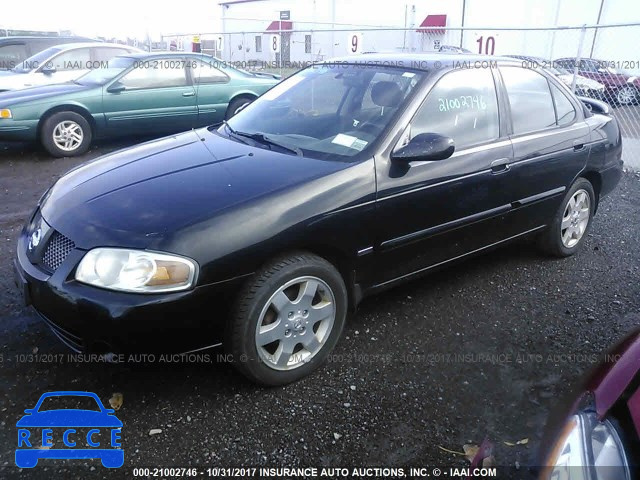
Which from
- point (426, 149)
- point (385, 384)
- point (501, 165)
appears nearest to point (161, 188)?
point (426, 149)

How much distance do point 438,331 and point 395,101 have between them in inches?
56.2

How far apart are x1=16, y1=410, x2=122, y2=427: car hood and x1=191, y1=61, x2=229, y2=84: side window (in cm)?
677

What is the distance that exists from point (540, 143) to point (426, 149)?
52.9 inches

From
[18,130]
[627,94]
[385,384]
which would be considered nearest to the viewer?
[385,384]

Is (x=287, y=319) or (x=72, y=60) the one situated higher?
(x=72, y=60)

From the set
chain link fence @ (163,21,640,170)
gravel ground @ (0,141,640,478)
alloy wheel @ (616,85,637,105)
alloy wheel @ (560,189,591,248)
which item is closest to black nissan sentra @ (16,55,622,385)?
alloy wheel @ (560,189,591,248)

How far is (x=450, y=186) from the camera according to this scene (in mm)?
3199

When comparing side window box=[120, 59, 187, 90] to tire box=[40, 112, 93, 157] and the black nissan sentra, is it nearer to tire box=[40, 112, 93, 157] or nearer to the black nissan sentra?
tire box=[40, 112, 93, 157]

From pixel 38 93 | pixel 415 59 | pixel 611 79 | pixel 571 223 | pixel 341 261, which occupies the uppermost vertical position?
pixel 415 59

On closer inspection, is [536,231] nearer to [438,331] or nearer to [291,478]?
[438,331]

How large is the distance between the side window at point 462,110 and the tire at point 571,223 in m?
1.09

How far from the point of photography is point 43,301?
2.45 m

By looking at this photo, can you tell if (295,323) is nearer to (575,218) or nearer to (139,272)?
(139,272)

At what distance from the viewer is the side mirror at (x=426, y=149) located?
113 inches
